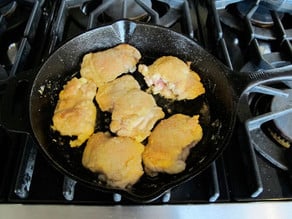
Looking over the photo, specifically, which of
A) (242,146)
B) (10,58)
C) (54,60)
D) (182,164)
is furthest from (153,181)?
(10,58)

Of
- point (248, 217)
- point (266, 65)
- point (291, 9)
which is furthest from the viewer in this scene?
point (291, 9)

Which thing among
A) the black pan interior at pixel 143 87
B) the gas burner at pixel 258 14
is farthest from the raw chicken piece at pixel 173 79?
the gas burner at pixel 258 14

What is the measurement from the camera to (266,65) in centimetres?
84

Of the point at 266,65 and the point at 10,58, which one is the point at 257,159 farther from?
the point at 10,58

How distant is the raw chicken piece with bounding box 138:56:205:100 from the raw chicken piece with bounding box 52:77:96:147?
0.15 m

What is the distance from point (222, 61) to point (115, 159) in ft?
1.14

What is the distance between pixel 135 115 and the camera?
2.67 ft

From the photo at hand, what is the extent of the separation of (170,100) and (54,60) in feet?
0.94

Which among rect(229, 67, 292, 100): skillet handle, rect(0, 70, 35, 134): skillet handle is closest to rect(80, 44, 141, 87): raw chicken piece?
rect(0, 70, 35, 134): skillet handle

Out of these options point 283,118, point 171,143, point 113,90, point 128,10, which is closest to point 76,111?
point 113,90

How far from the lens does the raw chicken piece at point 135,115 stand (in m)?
0.79

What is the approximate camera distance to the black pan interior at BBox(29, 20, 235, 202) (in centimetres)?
75

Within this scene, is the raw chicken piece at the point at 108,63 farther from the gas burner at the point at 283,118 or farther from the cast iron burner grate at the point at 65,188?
the gas burner at the point at 283,118

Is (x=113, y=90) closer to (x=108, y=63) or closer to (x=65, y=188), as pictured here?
(x=108, y=63)
